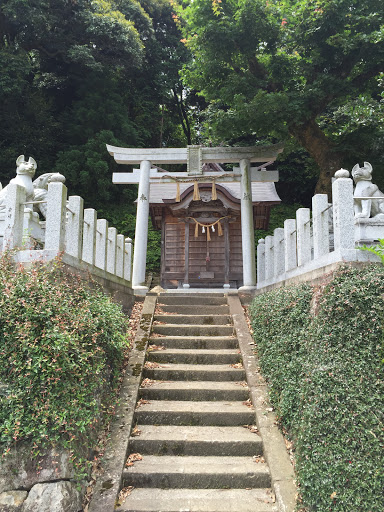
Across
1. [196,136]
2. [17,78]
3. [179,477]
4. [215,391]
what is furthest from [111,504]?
[196,136]

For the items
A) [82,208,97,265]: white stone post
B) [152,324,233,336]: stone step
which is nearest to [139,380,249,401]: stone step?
[152,324,233,336]: stone step

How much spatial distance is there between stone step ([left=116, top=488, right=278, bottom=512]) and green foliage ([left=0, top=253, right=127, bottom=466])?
2.60 feet

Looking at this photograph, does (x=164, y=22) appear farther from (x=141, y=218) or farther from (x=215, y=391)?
(x=215, y=391)

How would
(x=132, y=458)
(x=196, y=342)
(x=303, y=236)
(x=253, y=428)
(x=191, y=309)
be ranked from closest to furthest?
1. (x=132, y=458)
2. (x=253, y=428)
3. (x=303, y=236)
4. (x=196, y=342)
5. (x=191, y=309)

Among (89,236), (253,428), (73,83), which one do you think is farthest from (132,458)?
(73,83)

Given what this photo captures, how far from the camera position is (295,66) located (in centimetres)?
1116

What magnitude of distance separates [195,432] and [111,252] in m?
4.45

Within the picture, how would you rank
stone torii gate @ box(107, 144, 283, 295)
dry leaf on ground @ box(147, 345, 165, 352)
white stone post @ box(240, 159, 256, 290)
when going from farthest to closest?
stone torii gate @ box(107, 144, 283, 295), white stone post @ box(240, 159, 256, 290), dry leaf on ground @ box(147, 345, 165, 352)

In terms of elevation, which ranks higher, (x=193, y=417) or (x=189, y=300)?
(x=189, y=300)

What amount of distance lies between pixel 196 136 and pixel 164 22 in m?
7.27

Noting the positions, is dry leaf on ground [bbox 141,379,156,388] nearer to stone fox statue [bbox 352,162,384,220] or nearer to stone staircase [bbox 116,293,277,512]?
stone staircase [bbox 116,293,277,512]

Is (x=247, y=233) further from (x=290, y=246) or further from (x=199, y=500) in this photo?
(x=199, y=500)

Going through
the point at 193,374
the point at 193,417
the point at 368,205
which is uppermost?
the point at 368,205

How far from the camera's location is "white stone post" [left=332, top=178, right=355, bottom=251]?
4.83m
